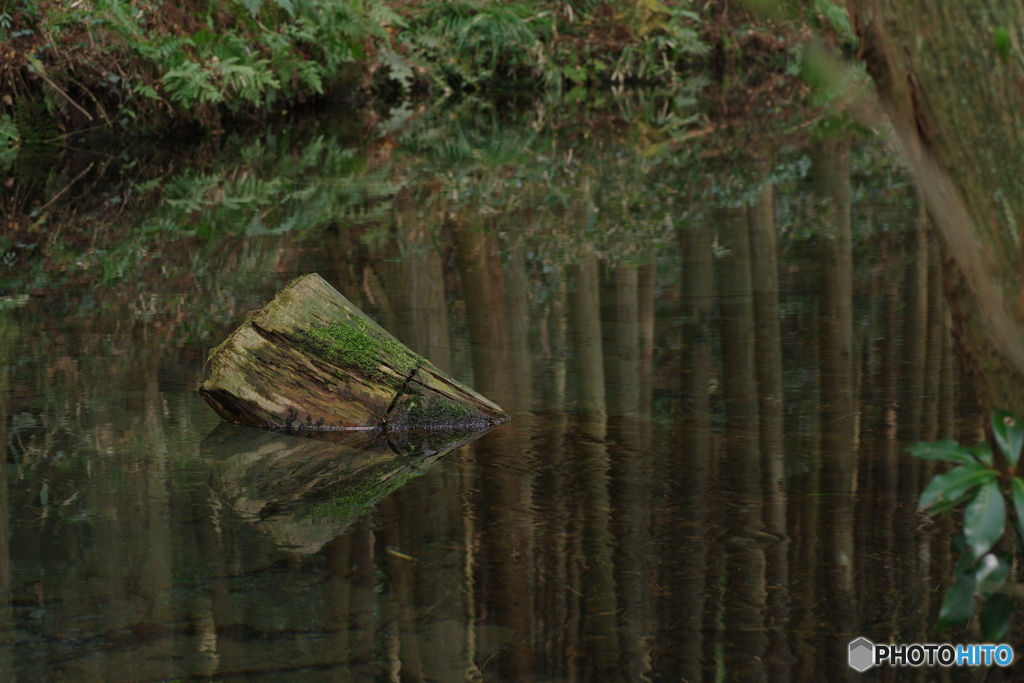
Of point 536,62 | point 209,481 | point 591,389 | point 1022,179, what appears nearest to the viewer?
point 1022,179

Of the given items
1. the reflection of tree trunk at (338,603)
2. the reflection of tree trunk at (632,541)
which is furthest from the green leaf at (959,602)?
the reflection of tree trunk at (338,603)

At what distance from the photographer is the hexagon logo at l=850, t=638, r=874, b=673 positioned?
2.57m

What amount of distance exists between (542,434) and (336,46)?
510 inches

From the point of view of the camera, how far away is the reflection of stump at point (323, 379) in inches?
167

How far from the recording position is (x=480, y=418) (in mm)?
4262

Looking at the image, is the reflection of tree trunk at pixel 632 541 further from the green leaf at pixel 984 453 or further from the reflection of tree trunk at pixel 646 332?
the green leaf at pixel 984 453

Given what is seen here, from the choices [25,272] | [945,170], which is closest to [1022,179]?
[945,170]

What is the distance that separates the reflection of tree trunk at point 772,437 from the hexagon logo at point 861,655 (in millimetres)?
142

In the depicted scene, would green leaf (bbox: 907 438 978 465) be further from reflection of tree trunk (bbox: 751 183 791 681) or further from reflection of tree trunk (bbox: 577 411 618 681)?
Answer: reflection of tree trunk (bbox: 577 411 618 681)

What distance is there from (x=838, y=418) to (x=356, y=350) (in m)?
1.74

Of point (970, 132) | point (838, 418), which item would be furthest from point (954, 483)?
point (838, 418)

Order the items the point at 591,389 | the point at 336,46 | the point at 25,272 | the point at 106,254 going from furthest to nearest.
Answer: the point at 336,46, the point at 106,254, the point at 25,272, the point at 591,389

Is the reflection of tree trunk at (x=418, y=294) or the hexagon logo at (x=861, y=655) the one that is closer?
the hexagon logo at (x=861, y=655)

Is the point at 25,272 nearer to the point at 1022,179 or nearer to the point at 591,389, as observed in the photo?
the point at 591,389
